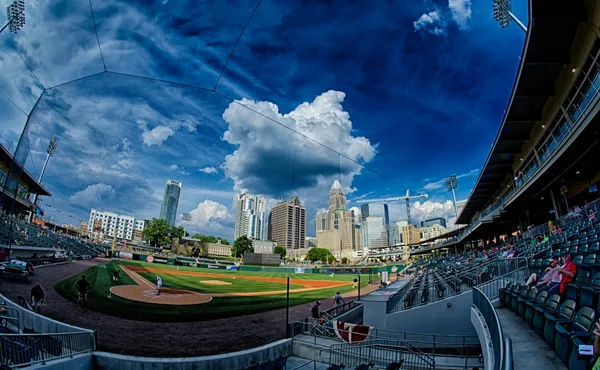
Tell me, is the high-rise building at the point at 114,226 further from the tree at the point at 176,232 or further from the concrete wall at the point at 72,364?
the concrete wall at the point at 72,364

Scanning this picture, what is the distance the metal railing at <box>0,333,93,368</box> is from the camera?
25.7 feet

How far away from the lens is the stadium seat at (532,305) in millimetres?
6824

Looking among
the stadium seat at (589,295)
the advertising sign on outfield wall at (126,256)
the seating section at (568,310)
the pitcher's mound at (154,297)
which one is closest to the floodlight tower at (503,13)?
the seating section at (568,310)

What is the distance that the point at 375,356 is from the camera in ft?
37.3

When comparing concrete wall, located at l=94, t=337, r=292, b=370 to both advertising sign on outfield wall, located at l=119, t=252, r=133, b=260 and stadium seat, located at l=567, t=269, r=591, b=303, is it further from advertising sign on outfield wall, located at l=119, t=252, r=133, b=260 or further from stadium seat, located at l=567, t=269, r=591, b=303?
advertising sign on outfield wall, located at l=119, t=252, r=133, b=260

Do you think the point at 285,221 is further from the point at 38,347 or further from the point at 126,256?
the point at 38,347

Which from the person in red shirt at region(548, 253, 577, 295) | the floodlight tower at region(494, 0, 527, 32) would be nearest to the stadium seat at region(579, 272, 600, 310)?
the person in red shirt at region(548, 253, 577, 295)

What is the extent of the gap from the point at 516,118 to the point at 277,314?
2695cm

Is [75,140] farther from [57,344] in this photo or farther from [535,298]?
[535,298]

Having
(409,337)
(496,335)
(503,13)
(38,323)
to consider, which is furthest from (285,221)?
(496,335)

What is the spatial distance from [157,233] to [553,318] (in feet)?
342

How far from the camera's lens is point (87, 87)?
18.0m

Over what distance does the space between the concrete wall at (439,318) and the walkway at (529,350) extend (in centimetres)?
728

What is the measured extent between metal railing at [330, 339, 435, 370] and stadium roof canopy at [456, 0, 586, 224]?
18.3 m
